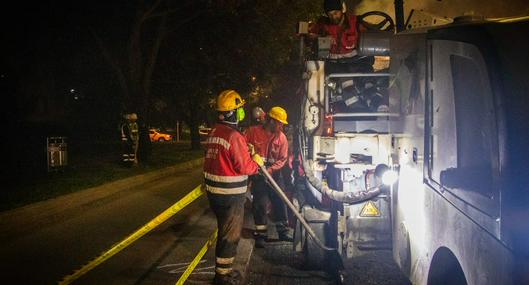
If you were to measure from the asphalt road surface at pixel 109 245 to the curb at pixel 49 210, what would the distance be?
4 centimetres

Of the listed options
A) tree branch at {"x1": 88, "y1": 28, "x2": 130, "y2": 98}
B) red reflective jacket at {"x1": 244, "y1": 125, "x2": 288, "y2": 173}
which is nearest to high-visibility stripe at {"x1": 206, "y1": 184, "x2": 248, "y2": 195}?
red reflective jacket at {"x1": 244, "y1": 125, "x2": 288, "y2": 173}

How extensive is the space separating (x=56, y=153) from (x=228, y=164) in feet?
39.6

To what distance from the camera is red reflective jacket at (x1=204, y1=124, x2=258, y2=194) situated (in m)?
5.52

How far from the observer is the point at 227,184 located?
5523 millimetres

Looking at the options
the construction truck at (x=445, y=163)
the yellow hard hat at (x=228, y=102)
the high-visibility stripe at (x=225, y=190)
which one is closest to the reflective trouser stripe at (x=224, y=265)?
the high-visibility stripe at (x=225, y=190)

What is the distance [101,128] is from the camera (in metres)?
46.6

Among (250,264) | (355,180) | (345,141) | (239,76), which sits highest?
(239,76)

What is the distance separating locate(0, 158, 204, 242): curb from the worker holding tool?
4057 mm

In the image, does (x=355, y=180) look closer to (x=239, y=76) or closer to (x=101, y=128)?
(x=239, y=76)

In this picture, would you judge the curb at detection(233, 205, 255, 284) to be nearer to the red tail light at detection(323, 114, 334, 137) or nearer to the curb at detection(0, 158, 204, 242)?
the red tail light at detection(323, 114, 334, 137)

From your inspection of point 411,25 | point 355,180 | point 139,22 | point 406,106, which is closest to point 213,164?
point 355,180

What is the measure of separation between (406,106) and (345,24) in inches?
123

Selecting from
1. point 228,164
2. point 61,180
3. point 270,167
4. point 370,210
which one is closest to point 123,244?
point 228,164

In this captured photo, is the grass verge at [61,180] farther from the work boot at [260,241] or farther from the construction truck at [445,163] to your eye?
the construction truck at [445,163]
